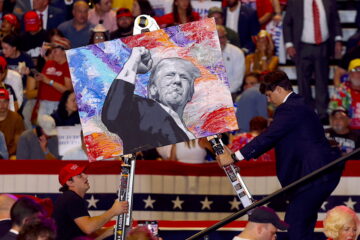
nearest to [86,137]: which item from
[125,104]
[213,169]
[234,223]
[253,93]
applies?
[125,104]

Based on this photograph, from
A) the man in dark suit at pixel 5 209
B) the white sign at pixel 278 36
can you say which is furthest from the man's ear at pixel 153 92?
the white sign at pixel 278 36

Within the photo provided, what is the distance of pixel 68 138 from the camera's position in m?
15.2

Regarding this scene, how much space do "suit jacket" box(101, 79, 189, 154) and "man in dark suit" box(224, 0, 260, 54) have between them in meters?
6.82

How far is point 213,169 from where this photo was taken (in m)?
14.2

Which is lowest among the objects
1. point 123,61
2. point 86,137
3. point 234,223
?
point 234,223

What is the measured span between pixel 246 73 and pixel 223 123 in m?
6.09

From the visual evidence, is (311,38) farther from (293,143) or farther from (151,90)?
(151,90)

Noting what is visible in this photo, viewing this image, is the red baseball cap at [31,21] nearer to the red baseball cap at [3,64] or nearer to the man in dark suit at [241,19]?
the red baseball cap at [3,64]

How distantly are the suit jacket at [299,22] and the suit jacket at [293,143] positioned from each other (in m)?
6.28

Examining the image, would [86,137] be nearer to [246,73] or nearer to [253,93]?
[253,93]

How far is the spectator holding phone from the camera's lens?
14.8m

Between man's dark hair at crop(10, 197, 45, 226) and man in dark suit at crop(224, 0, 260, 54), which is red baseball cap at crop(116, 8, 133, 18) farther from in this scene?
man's dark hair at crop(10, 197, 45, 226)

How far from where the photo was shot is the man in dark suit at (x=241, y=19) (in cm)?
1802

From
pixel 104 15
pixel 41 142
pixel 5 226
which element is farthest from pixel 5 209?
pixel 104 15
